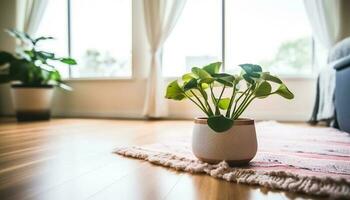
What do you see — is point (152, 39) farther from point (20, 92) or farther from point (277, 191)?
point (277, 191)

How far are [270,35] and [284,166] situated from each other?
2.70 metres

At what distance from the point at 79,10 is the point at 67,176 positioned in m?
3.46

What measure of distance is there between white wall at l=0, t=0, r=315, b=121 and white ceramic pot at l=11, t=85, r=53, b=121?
0.55 metres

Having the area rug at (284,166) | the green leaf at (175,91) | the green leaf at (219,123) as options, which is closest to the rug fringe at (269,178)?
the area rug at (284,166)

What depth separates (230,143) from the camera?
97 cm

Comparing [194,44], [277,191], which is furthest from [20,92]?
[277,191]

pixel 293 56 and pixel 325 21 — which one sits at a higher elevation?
pixel 325 21

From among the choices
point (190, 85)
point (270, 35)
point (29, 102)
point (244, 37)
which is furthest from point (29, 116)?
point (190, 85)

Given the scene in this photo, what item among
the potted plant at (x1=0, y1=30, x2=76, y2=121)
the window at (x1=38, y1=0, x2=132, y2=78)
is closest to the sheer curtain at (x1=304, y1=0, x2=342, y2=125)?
the window at (x1=38, y1=0, x2=132, y2=78)

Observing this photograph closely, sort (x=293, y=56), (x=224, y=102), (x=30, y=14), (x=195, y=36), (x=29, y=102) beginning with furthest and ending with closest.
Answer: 1. (x=30, y=14)
2. (x=195, y=36)
3. (x=293, y=56)
4. (x=29, y=102)
5. (x=224, y=102)

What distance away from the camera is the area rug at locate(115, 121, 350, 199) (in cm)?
78

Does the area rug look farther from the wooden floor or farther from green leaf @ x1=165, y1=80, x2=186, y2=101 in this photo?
green leaf @ x1=165, y1=80, x2=186, y2=101

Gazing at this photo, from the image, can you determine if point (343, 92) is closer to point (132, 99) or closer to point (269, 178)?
point (269, 178)

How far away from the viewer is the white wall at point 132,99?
3227 millimetres
